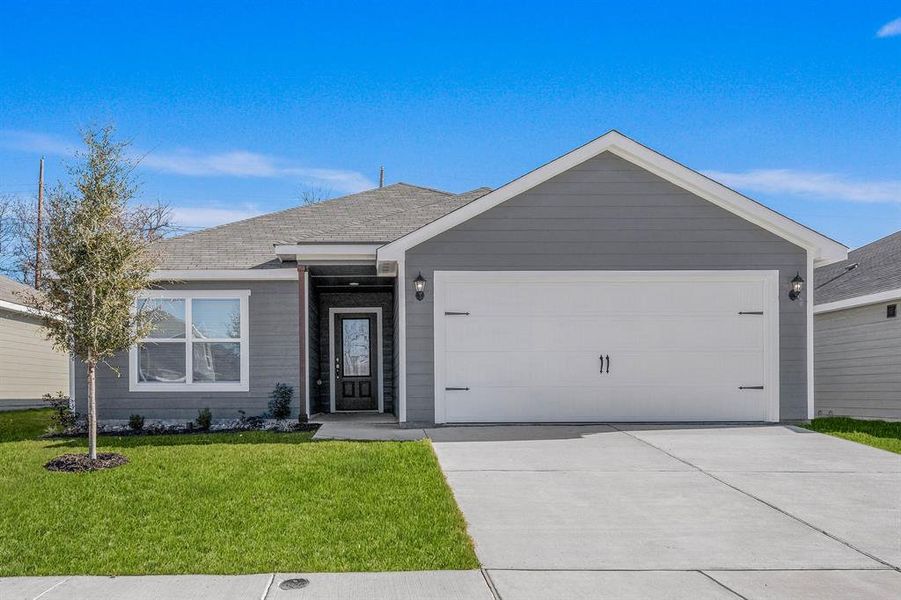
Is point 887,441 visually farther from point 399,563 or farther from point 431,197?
point 431,197

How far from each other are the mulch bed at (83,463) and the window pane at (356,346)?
20.9ft

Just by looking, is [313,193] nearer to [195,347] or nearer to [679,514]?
[195,347]

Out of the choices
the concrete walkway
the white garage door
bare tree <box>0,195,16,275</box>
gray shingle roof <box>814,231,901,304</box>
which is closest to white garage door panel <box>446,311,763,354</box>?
the white garage door

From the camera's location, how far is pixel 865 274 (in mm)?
14703

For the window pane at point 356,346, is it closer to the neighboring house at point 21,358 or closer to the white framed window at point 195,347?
the white framed window at point 195,347

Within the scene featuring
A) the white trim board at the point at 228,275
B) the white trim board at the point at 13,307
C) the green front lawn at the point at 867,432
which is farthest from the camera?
the white trim board at the point at 13,307

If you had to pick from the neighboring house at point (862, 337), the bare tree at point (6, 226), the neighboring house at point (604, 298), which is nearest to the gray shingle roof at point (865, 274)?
the neighboring house at point (862, 337)

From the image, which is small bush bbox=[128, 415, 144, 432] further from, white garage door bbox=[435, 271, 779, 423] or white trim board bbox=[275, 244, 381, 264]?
white garage door bbox=[435, 271, 779, 423]

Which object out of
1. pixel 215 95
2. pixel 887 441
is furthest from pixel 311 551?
pixel 215 95

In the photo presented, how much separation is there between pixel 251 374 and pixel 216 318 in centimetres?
109

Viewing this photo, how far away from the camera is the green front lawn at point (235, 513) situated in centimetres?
474

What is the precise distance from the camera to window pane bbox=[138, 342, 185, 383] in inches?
454

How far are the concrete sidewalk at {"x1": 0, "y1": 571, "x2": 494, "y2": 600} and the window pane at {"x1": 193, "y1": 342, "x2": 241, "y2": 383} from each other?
7.13m

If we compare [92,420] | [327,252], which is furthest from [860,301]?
[92,420]
